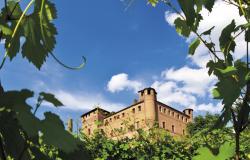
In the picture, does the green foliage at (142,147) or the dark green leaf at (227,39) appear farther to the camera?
the green foliage at (142,147)

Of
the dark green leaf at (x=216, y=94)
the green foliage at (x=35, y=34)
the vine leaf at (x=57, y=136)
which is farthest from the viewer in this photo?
the dark green leaf at (x=216, y=94)

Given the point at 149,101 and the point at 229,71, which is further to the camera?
the point at 149,101

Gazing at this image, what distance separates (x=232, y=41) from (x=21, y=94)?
102cm

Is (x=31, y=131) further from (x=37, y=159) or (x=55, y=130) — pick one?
(x=37, y=159)

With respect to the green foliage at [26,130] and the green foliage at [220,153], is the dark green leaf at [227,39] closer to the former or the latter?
the green foliage at [220,153]

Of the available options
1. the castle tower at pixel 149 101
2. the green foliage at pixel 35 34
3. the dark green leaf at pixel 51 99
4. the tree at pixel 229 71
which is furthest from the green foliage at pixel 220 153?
the castle tower at pixel 149 101

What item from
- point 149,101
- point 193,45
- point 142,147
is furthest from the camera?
point 149,101

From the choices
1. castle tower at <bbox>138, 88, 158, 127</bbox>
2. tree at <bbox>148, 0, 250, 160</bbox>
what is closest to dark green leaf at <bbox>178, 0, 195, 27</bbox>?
tree at <bbox>148, 0, 250, 160</bbox>

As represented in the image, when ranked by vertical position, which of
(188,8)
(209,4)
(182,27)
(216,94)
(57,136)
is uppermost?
(182,27)

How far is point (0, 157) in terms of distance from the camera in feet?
2.27

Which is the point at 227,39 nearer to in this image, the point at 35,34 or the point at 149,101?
the point at 35,34

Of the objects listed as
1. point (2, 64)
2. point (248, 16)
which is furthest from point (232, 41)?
point (2, 64)

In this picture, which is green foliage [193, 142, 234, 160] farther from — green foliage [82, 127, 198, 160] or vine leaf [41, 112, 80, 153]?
green foliage [82, 127, 198, 160]

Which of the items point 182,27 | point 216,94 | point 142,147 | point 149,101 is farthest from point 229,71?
point 149,101
